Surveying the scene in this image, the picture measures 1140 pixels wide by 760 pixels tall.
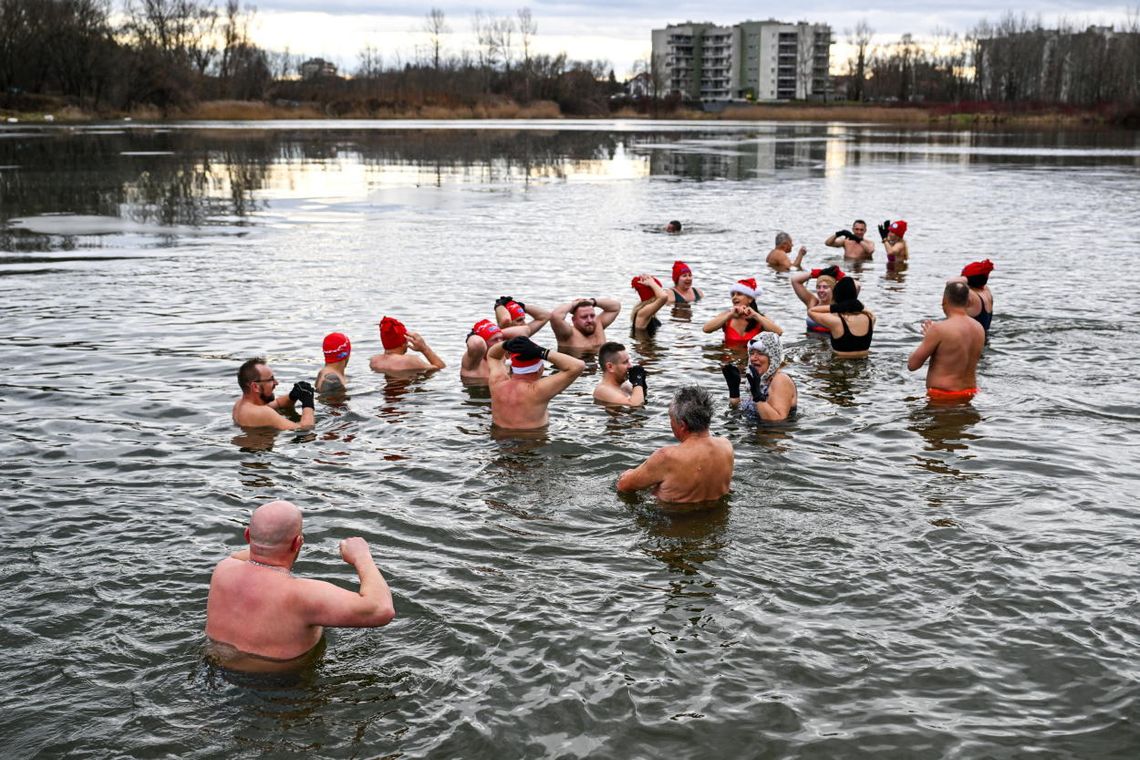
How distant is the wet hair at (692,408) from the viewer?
8305 millimetres

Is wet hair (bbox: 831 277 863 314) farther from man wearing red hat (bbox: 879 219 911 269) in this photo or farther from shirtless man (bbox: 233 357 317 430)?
man wearing red hat (bbox: 879 219 911 269)

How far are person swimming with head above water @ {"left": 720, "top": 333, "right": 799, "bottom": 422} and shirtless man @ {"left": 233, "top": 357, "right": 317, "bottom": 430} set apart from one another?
14.6 ft

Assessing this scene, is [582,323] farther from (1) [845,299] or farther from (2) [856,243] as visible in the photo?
(2) [856,243]

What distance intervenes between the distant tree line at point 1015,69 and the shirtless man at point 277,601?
11478 cm

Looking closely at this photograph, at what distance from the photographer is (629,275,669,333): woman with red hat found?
14734 millimetres

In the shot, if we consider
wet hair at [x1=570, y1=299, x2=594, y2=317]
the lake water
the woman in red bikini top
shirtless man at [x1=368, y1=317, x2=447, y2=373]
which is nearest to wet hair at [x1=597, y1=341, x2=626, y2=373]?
the lake water

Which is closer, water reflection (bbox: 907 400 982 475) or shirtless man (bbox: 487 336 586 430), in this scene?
water reflection (bbox: 907 400 982 475)

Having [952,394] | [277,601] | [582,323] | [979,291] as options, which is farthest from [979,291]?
[277,601]

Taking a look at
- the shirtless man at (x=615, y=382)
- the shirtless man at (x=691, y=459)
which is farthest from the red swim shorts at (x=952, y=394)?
the shirtless man at (x=691, y=459)

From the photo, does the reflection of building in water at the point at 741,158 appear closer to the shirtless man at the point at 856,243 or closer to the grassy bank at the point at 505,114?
the shirtless man at the point at 856,243

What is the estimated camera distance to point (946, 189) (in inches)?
1409

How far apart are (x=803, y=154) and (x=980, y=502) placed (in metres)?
50.3

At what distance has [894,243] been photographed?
67.9 feet

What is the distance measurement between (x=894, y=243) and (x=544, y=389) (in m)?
12.9
